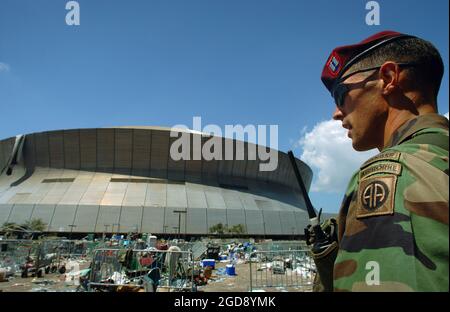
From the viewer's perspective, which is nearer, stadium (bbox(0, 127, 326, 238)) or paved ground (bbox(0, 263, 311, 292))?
paved ground (bbox(0, 263, 311, 292))

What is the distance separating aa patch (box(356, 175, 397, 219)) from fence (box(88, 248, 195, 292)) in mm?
8409

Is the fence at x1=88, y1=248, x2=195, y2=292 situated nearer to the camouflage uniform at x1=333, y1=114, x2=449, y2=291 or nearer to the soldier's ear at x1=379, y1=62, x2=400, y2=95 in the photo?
the soldier's ear at x1=379, y1=62, x2=400, y2=95

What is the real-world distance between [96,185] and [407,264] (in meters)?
49.2

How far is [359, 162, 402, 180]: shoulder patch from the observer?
102 cm

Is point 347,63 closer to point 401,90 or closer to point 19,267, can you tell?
point 401,90

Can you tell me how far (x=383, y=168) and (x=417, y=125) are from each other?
352mm

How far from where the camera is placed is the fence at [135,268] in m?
9.09

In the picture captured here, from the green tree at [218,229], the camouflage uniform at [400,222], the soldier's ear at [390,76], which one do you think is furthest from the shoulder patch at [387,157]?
the green tree at [218,229]

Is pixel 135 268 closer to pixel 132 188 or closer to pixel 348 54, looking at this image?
pixel 348 54

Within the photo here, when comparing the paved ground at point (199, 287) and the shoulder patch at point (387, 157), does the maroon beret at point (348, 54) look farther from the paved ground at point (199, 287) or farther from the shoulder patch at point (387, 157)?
the paved ground at point (199, 287)

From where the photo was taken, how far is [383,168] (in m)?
1.04

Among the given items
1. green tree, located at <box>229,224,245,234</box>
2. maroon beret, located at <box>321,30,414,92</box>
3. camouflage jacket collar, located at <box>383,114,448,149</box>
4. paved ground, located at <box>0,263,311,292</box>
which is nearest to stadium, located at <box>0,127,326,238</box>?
green tree, located at <box>229,224,245,234</box>
